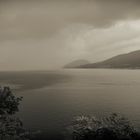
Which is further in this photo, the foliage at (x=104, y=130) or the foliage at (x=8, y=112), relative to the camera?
the foliage at (x=104, y=130)

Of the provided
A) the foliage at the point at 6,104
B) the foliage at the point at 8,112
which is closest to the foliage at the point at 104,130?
the foliage at the point at 8,112

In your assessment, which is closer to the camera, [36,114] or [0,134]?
[0,134]

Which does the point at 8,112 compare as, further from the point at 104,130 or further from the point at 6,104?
the point at 104,130

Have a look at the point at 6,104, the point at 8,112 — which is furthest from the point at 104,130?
the point at 6,104

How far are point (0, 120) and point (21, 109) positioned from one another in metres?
65.6

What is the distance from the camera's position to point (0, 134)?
4828 cm

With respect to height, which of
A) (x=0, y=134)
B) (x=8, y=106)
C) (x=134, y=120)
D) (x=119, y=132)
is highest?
(x=8, y=106)

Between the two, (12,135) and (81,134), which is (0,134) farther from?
(81,134)

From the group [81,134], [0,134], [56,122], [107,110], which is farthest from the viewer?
[107,110]

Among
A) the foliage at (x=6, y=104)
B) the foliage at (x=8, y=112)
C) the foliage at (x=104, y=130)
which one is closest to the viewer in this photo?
the foliage at (x=8, y=112)

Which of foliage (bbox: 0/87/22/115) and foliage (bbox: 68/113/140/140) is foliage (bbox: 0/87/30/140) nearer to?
foliage (bbox: 0/87/22/115)

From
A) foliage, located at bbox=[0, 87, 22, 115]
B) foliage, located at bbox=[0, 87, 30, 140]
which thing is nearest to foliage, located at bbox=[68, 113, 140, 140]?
foliage, located at bbox=[0, 87, 30, 140]

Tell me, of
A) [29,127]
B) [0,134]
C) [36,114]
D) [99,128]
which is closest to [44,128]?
[29,127]

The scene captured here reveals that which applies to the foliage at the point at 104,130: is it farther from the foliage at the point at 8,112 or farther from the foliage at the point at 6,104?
the foliage at the point at 6,104
